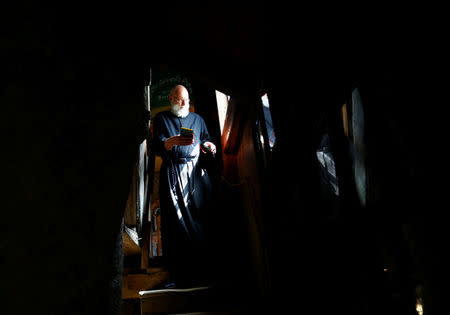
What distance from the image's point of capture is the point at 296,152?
227 centimetres

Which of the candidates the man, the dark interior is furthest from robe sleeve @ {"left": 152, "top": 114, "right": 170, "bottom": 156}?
the dark interior

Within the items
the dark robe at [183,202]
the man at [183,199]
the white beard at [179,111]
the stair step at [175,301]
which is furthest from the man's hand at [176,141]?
the stair step at [175,301]

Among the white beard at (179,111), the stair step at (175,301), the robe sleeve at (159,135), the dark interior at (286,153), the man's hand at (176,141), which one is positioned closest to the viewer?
the dark interior at (286,153)

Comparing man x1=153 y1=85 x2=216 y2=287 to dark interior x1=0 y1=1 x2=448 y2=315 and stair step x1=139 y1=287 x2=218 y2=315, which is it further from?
dark interior x1=0 y1=1 x2=448 y2=315

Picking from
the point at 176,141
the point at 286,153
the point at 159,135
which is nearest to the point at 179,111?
the point at 159,135

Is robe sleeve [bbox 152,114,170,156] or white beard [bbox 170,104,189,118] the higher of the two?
white beard [bbox 170,104,189,118]

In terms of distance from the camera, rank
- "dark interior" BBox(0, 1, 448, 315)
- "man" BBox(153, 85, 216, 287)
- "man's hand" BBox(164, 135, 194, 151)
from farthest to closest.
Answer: "man's hand" BBox(164, 135, 194, 151), "man" BBox(153, 85, 216, 287), "dark interior" BBox(0, 1, 448, 315)

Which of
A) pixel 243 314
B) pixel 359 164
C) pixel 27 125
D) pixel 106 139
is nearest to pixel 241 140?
pixel 243 314

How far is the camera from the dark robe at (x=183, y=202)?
4.17 metres

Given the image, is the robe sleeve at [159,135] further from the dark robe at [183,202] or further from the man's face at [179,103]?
the man's face at [179,103]

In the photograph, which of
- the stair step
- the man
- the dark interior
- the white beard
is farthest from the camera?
the white beard

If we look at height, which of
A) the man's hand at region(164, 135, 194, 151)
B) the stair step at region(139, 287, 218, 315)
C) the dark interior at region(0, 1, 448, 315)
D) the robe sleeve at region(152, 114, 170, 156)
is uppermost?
the robe sleeve at region(152, 114, 170, 156)

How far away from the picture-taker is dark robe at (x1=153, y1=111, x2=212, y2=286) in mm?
4170

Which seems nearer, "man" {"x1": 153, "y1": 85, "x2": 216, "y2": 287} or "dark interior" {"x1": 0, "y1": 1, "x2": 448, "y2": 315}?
"dark interior" {"x1": 0, "y1": 1, "x2": 448, "y2": 315}
